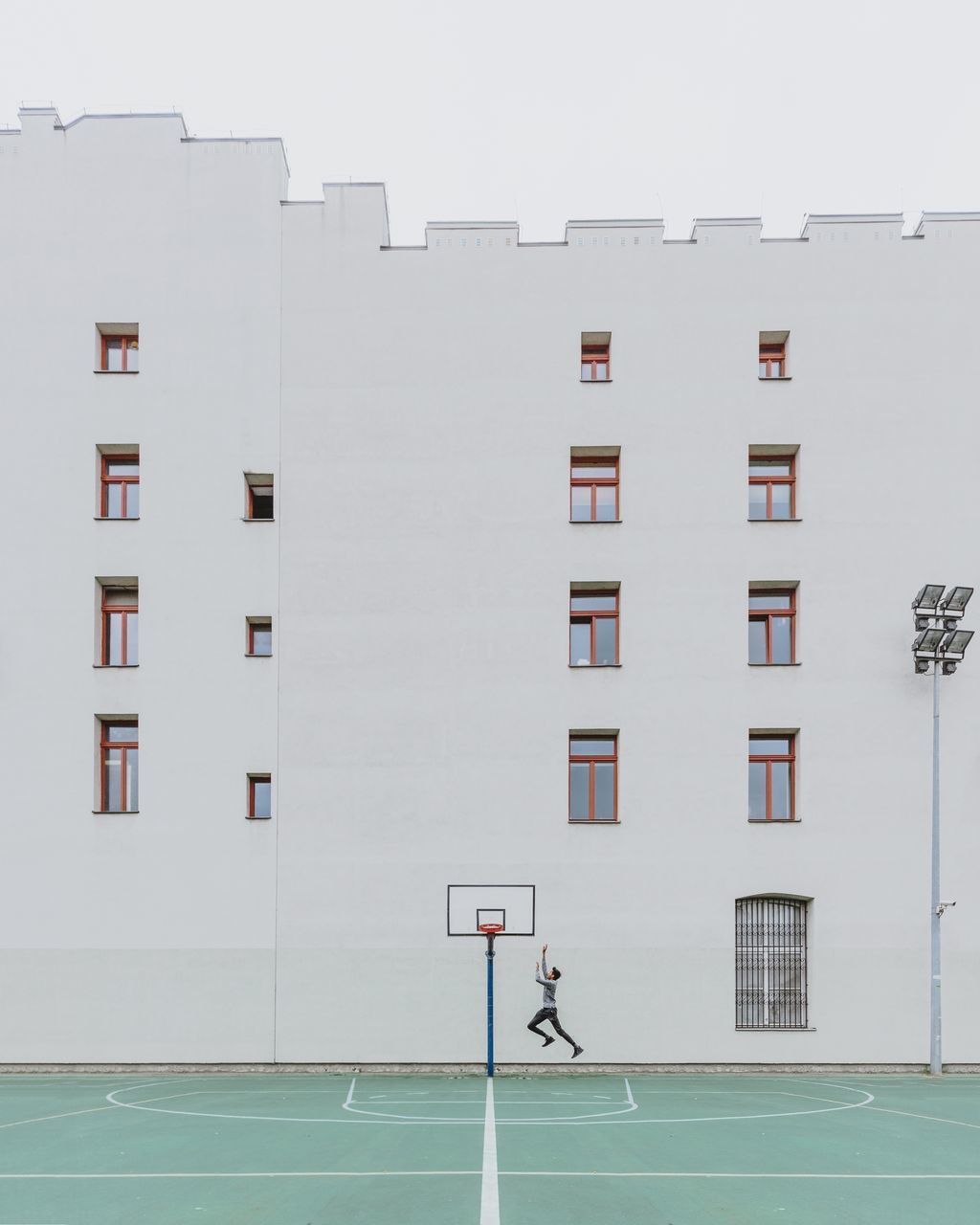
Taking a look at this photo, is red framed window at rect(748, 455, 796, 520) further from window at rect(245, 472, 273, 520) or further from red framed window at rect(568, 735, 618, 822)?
window at rect(245, 472, 273, 520)

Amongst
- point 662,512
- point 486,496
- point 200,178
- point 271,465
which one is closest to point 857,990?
point 662,512

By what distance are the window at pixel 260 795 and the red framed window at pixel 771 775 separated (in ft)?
31.7

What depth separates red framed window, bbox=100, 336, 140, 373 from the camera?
22047 millimetres

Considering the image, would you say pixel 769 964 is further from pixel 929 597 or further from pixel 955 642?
pixel 929 597

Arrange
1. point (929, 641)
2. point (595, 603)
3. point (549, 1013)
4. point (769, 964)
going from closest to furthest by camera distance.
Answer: point (549, 1013)
point (929, 641)
point (769, 964)
point (595, 603)

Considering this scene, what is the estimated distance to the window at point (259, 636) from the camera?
2123cm

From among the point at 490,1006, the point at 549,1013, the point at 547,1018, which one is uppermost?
the point at 490,1006

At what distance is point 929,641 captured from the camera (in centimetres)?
1991

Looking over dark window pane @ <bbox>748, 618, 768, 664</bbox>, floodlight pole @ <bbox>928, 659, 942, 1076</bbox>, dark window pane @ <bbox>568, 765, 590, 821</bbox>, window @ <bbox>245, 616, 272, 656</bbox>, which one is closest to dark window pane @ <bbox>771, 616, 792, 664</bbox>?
dark window pane @ <bbox>748, 618, 768, 664</bbox>

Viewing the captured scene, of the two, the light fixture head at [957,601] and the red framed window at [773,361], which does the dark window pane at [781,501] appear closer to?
the red framed window at [773,361]

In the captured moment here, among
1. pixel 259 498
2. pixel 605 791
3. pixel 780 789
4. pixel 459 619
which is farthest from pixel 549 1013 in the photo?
pixel 259 498

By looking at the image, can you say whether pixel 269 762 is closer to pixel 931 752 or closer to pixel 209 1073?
pixel 209 1073

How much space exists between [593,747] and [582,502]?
5.07 metres

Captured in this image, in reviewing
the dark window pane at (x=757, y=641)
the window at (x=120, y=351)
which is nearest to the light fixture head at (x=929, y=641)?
the dark window pane at (x=757, y=641)
